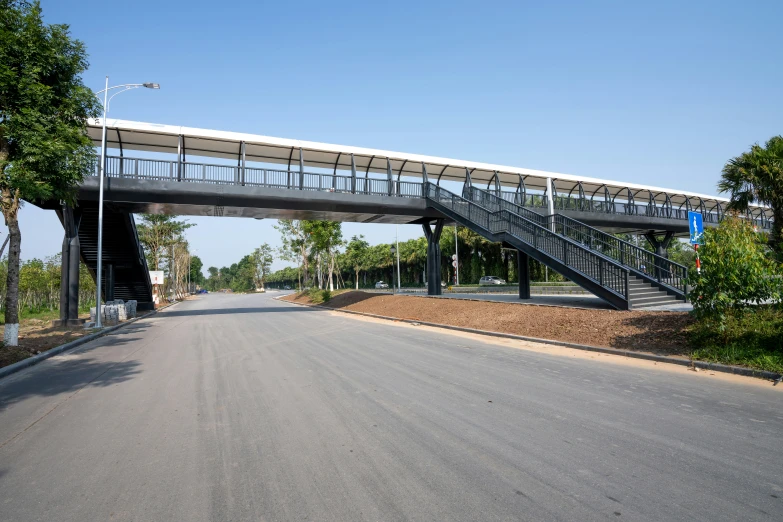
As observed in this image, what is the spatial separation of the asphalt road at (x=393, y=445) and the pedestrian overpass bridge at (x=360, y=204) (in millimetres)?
8997

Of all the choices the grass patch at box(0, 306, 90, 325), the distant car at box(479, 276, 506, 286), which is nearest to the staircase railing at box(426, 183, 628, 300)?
the grass patch at box(0, 306, 90, 325)

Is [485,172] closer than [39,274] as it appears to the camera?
Yes

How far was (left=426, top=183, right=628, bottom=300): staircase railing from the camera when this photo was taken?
14977mm

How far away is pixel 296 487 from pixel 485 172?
1082 inches

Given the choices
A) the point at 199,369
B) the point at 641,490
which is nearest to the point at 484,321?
the point at 199,369

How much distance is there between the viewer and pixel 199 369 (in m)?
9.59

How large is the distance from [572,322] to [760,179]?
11.2 metres

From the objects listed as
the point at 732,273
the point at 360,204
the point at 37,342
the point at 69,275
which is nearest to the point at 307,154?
the point at 360,204

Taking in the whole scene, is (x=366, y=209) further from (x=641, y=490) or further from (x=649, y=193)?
(x=649, y=193)

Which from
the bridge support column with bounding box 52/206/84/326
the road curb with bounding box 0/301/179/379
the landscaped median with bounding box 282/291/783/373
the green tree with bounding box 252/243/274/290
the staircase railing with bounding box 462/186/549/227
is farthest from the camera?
the green tree with bounding box 252/243/274/290

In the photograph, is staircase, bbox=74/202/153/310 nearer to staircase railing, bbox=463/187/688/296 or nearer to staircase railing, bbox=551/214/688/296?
staircase railing, bbox=463/187/688/296

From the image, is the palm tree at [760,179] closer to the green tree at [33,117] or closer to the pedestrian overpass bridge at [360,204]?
the pedestrian overpass bridge at [360,204]

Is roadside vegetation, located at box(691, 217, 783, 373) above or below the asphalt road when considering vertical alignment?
above

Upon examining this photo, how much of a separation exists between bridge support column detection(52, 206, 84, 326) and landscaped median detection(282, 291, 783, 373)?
51.6ft
